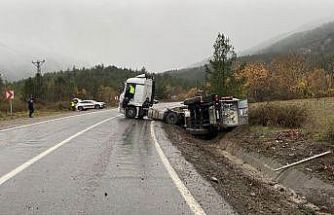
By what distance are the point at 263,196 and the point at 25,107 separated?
54983 mm

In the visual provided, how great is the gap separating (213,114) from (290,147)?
366 inches

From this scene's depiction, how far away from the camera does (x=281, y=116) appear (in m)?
19.3

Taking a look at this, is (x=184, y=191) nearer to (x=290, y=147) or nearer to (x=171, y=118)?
(x=290, y=147)

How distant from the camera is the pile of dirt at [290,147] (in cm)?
1072

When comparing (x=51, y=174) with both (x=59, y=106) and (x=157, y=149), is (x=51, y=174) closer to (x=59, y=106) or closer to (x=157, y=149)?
(x=157, y=149)

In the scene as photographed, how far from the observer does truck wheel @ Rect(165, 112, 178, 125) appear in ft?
98.7

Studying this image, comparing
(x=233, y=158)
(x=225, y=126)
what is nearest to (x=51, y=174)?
(x=233, y=158)

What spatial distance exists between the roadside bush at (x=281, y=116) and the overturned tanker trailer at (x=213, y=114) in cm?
83

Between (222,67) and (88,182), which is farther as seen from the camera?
(222,67)

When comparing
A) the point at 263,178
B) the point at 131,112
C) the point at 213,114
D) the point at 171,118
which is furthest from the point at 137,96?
the point at 263,178

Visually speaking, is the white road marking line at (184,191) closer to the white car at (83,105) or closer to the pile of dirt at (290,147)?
the pile of dirt at (290,147)

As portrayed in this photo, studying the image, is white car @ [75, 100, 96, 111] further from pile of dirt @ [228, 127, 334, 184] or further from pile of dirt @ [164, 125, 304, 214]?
pile of dirt @ [164, 125, 304, 214]

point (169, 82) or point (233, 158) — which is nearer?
point (233, 158)

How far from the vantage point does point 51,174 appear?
32.2 ft
